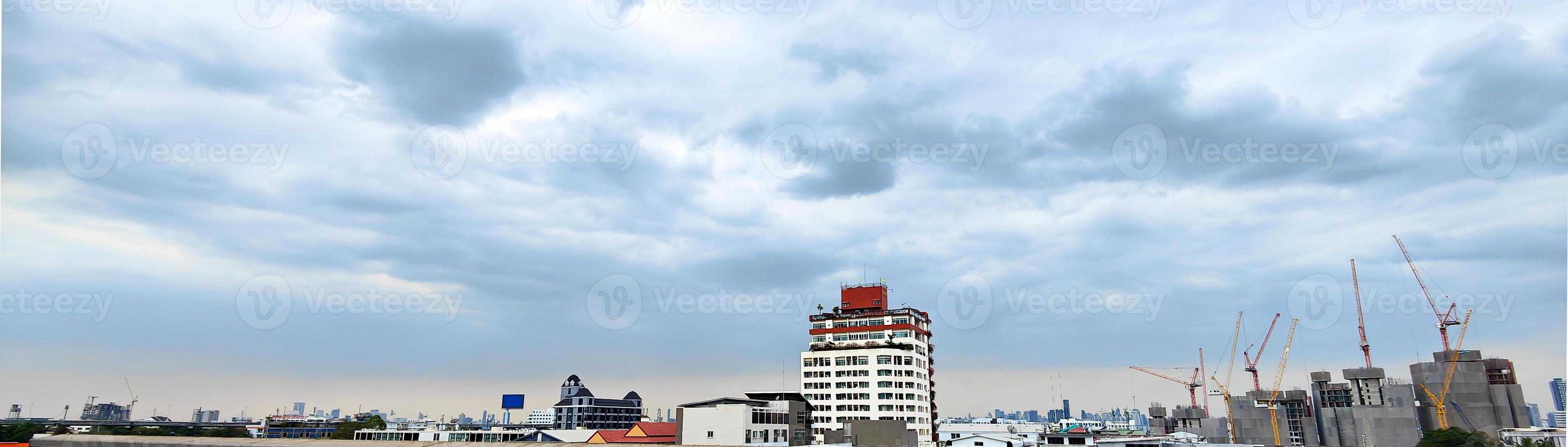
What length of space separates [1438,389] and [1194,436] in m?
72.0

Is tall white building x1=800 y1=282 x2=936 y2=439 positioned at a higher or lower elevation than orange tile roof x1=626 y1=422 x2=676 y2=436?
higher

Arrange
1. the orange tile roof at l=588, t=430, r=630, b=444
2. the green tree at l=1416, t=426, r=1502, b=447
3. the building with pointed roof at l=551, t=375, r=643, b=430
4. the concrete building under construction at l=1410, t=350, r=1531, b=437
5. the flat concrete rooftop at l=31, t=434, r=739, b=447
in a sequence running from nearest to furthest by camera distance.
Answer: the flat concrete rooftop at l=31, t=434, r=739, b=447 → the orange tile roof at l=588, t=430, r=630, b=444 → the green tree at l=1416, t=426, r=1502, b=447 → the concrete building under construction at l=1410, t=350, r=1531, b=437 → the building with pointed roof at l=551, t=375, r=643, b=430

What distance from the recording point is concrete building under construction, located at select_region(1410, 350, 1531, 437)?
490ft

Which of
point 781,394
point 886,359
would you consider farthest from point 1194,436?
point 781,394

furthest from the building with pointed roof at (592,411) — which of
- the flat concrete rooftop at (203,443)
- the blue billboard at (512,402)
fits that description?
the flat concrete rooftop at (203,443)

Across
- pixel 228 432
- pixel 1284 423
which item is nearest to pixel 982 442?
pixel 1284 423

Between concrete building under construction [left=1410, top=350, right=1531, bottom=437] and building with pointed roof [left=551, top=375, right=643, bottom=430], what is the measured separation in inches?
6982

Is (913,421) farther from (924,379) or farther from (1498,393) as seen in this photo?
(1498,393)

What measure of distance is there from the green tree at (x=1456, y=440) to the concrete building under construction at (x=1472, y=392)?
3180cm

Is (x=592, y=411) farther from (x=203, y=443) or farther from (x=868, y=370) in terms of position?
(x=203, y=443)

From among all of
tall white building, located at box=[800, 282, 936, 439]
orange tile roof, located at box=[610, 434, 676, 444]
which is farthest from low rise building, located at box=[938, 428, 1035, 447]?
orange tile roof, located at box=[610, 434, 676, 444]

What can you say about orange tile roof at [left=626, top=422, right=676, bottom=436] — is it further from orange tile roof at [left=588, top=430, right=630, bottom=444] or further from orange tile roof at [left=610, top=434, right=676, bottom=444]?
orange tile roof at [left=588, top=430, right=630, bottom=444]

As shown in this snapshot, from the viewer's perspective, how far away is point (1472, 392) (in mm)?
153000

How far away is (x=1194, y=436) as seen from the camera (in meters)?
131
